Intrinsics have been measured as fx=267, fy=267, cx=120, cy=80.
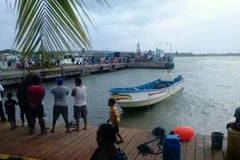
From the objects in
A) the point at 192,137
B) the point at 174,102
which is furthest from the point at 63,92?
the point at 174,102

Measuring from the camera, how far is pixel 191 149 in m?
5.61

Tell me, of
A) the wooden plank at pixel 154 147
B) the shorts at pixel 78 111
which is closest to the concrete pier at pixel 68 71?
the shorts at pixel 78 111

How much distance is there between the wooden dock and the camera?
5190 millimetres

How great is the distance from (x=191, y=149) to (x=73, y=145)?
2.52m

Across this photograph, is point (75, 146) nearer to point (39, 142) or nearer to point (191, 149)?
point (39, 142)

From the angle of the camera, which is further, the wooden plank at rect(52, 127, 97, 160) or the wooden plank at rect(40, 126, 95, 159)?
the wooden plank at rect(40, 126, 95, 159)

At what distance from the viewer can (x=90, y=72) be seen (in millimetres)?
41500

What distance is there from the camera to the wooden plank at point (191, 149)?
520 centimetres

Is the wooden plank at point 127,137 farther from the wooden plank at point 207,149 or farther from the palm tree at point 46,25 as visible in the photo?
the palm tree at point 46,25

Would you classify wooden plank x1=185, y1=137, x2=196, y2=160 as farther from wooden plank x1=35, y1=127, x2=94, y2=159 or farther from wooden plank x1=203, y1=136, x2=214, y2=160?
wooden plank x1=35, y1=127, x2=94, y2=159

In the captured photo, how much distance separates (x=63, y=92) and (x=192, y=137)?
325 cm

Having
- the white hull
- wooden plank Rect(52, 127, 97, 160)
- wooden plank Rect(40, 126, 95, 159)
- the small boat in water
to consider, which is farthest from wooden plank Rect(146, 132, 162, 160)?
the white hull

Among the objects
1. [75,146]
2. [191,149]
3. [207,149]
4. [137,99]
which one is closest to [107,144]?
[75,146]

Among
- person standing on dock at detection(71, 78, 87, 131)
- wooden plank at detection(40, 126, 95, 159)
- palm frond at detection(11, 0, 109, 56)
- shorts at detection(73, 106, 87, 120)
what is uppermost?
palm frond at detection(11, 0, 109, 56)
